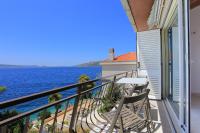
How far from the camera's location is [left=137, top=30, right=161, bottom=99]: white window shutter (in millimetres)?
5766

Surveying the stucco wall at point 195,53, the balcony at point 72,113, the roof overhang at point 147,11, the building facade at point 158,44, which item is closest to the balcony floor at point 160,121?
the balcony at point 72,113

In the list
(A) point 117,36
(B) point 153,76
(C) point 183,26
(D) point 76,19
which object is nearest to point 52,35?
(D) point 76,19

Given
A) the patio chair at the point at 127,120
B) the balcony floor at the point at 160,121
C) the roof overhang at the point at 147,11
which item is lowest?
the balcony floor at the point at 160,121

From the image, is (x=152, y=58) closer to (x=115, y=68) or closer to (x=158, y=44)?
(x=158, y=44)

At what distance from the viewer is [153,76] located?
5918mm

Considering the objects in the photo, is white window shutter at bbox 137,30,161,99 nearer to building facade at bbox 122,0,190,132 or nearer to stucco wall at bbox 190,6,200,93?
building facade at bbox 122,0,190,132

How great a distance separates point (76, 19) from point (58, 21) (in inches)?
170

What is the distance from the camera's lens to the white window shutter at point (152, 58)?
5766mm

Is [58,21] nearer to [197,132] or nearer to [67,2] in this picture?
[67,2]

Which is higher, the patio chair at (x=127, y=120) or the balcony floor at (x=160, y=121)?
the patio chair at (x=127, y=120)

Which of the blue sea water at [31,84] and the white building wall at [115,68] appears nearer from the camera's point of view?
the blue sea water at [31,84]

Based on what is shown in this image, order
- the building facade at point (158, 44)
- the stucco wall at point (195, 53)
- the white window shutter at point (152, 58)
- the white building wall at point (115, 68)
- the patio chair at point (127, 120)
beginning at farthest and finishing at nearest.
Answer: the white building wall at point (115, 68) < the white window shutter at point (152, 58) < the stucco wall at point (195, 53) < the building facade at point (158, 44) < the patio chair at point (127, 120)

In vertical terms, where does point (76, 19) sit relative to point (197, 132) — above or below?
above

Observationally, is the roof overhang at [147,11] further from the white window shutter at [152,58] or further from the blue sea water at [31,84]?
the blue sea water at [31,84]
